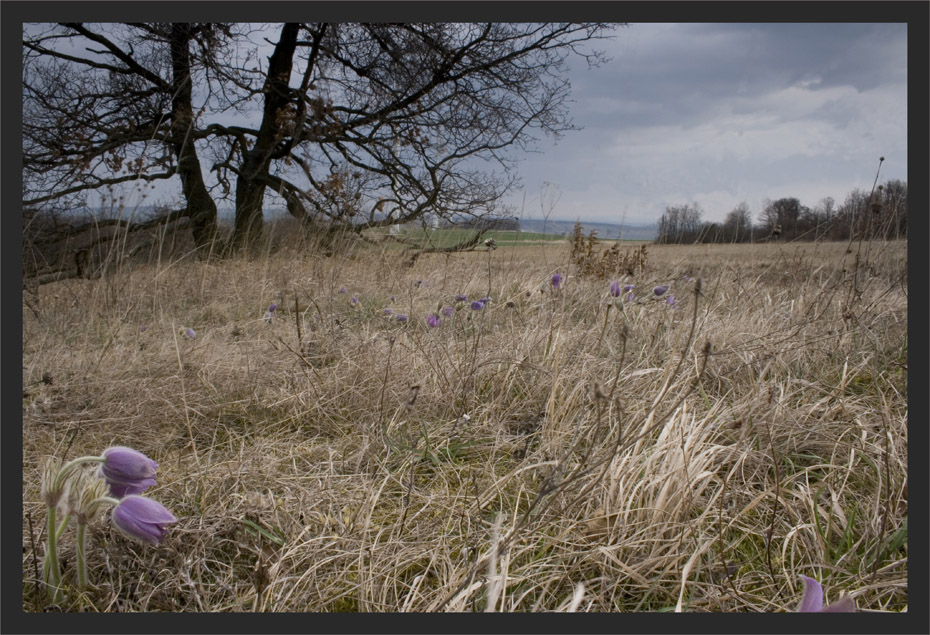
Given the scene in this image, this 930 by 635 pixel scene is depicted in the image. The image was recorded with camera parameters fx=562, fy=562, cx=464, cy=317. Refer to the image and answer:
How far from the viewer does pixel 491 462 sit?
137cm

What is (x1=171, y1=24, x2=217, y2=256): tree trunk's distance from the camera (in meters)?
4.46

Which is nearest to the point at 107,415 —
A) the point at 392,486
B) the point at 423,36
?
the point at 392,486

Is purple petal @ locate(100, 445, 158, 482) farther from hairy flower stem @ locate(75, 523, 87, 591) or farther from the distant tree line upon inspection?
the distant tree line

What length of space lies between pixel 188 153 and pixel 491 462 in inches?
214

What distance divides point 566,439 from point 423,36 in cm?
398

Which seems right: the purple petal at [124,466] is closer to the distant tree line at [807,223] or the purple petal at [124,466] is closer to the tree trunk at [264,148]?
the distant tree line at [807,223]

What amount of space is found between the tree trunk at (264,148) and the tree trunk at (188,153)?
0.31 m

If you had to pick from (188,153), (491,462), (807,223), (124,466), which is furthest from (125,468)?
(188,153)

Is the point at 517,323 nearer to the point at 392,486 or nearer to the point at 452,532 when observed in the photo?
the point at 392,486

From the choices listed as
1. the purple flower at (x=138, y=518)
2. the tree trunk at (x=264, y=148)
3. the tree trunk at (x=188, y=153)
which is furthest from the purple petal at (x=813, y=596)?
the tree trunk at (x=264, y=148)

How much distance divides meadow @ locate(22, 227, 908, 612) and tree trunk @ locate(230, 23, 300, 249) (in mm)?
3580

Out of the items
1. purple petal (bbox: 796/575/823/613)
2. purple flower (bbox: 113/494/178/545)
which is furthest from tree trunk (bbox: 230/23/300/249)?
purple petal (bbox: 796/575/823/613)

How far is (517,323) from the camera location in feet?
8.54

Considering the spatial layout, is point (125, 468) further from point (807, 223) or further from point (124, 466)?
point (807, 223)
